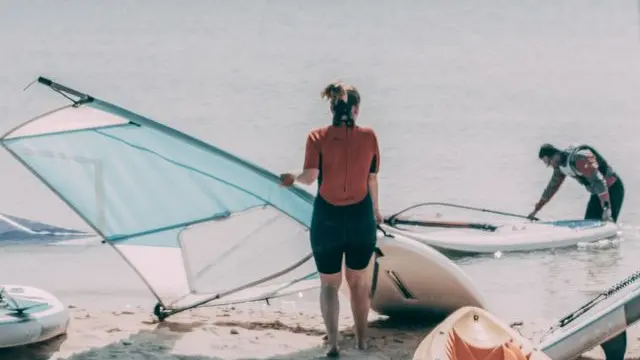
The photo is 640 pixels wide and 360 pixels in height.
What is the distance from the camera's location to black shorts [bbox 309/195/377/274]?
26.1 feet

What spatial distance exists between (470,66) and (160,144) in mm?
21122

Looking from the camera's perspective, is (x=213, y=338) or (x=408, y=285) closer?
(x=213, y=338)

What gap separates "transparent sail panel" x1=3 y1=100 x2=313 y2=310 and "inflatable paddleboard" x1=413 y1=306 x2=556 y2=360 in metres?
1.80

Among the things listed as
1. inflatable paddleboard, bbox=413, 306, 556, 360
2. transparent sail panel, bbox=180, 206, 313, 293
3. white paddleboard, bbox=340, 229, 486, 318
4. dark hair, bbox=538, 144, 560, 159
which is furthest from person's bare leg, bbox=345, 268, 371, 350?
dark hair, bbox=538, 144, 560, 159

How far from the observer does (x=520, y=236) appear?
13398 millimetres

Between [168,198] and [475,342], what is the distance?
9.05 ft

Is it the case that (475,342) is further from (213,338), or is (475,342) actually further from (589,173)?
(589,173)

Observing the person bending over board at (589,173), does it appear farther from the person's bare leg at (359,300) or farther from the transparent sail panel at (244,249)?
the person's bare leg at (359,300)

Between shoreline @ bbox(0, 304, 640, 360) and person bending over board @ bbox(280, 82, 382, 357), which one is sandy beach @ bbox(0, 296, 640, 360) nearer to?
shoreline @ bbox(0, 304, 640, 360)

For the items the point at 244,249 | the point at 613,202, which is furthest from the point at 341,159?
the point at 613,202

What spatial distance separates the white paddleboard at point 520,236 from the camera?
42.6 feet

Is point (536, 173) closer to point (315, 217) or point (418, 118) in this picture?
point (418, 118)

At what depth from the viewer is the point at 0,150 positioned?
692 inches

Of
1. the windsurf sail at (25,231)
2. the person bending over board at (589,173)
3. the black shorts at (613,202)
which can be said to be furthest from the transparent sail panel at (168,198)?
the black shorts at (613,202)
